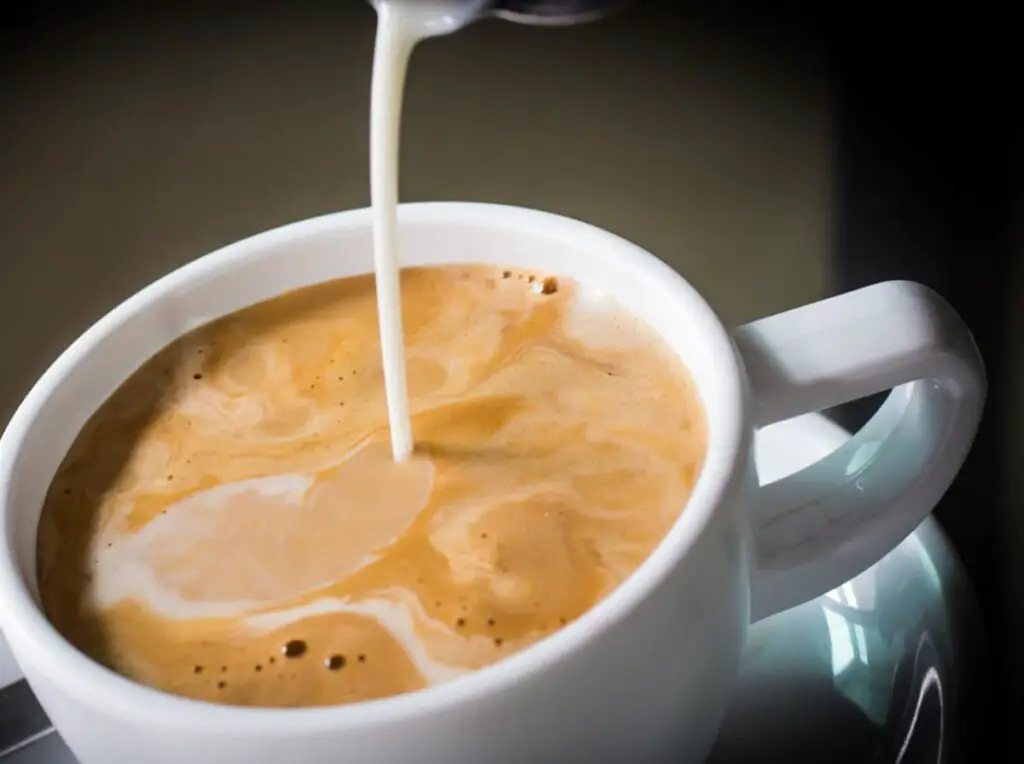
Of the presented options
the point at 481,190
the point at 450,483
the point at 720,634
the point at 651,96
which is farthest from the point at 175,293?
the point at 651,96

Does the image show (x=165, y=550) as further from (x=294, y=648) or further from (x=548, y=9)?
(x=548, y=9)

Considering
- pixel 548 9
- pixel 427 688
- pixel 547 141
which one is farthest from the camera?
pixel 547 141

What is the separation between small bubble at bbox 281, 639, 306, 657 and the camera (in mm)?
430

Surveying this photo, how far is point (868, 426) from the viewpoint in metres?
0.52

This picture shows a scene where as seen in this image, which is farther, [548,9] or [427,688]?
[548,9]

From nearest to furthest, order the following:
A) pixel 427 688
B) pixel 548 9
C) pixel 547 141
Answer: pixel 427 688, pixel 548 9, pixel 547 141

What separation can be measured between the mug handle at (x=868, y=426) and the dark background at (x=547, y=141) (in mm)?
276

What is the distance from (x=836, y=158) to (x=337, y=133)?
39 cm

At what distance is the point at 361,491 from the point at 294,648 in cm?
8

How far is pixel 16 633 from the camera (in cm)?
42

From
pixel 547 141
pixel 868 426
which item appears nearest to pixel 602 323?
pixel 868 426

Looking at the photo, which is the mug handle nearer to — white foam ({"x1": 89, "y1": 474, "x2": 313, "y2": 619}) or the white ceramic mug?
the white ceramic mug

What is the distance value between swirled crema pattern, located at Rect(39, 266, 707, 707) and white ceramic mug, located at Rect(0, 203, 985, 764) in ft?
0.05

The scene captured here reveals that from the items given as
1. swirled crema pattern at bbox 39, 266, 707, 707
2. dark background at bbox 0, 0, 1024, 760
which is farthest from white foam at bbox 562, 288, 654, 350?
dark background at bbox 0, 0, 1024, 760
